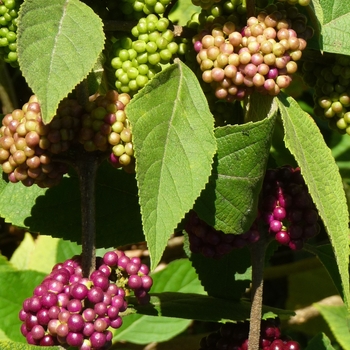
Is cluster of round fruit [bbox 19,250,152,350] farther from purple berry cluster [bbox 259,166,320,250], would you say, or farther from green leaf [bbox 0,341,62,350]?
purple berry cluster [bbox 259,166,320,250]

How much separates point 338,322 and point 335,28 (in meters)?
0.76

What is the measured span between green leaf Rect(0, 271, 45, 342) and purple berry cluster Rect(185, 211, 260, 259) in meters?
0.64

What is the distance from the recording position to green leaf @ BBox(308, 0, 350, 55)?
1161mm

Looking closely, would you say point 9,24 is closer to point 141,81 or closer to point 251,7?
point 141,81

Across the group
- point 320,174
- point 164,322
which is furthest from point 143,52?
point 164,322

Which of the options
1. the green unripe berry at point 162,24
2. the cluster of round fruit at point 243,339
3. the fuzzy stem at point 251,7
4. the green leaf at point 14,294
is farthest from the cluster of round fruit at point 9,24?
the green leaf at point 14,294

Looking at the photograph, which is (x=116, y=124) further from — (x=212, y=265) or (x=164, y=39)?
(x=212, y=265)

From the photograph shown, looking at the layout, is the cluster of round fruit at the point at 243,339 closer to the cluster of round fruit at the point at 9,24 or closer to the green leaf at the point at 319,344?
the green leaf at the point at 319,344

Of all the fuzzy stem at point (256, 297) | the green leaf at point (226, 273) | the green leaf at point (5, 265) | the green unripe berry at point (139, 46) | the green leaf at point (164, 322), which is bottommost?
the green leaf at point (164, 322)

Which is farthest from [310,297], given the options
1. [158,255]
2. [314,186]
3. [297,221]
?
[158,255]

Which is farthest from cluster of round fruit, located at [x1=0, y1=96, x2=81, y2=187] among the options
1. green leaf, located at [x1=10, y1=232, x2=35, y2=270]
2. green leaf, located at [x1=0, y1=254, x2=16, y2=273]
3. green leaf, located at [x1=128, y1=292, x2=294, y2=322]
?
green leaf, located at [x1=10, y1=232, x2=35, y2=270]

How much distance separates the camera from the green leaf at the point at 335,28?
3.81 ft

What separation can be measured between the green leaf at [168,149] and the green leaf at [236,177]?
2.8 inches

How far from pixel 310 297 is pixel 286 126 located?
3.51ft
